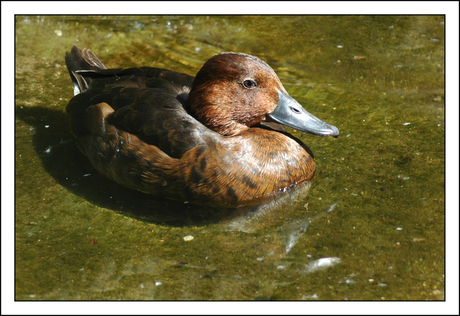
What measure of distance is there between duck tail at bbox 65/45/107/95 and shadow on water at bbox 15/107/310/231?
0.61m

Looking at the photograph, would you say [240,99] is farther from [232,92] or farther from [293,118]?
[293,118]

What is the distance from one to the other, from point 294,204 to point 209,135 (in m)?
0.96

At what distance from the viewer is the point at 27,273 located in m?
3.92

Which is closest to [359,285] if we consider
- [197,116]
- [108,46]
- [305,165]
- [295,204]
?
[295,204]

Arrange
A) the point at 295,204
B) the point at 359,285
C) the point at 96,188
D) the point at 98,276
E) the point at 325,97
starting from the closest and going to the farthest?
1. the point at 359,285
2. the point at 98,276
3. the point at 295,204
4. the point at 96,188
5. the point at 325,97

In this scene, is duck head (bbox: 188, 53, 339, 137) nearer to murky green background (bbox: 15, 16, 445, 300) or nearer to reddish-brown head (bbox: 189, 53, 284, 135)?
reddish-brown head (bbox: 189, 53, 284, 135)

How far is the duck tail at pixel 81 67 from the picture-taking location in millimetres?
5289

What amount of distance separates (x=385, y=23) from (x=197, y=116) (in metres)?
3.88

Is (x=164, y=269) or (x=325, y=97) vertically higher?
(x=325, y=97)

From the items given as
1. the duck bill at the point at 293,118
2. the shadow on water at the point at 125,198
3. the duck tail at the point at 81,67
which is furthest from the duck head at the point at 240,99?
the duck tail at the point at 81,67

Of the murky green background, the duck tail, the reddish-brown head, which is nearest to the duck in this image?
the reddish-brown head

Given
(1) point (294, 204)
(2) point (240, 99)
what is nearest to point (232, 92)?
(2) point (240, 99)

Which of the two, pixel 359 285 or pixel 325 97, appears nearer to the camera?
pixel 359 285

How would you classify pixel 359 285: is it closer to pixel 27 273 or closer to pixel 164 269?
pixel 164 269
